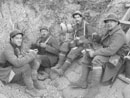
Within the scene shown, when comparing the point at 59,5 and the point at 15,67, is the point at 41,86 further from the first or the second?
the point at 59,5

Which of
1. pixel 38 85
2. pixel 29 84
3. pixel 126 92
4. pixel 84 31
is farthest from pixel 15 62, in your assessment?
pixel 126 92

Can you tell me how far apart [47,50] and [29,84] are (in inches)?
61.2

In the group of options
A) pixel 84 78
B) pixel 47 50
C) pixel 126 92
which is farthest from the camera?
pixel 47 50

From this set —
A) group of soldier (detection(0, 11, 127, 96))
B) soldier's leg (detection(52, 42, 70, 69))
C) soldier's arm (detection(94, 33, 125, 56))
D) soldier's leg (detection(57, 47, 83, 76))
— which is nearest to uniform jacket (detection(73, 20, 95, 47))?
group of soldier (detection(0, 11, 127, 96))

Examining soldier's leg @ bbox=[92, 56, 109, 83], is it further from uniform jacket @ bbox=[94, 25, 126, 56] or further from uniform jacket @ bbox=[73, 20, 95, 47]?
uniform jacket @ bbox=[73, 20, 95, 47]

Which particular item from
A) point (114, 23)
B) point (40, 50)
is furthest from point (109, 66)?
point (40, 50)

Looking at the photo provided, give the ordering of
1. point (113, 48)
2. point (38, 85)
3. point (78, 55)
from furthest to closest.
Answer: point (78, 55) < point (38, 85) < point (113, 48)

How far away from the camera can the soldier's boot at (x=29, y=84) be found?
4.91 metres

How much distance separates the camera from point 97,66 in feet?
15.2

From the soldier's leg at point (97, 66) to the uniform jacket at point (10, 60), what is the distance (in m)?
1.42

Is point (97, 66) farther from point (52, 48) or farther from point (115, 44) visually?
point (52, 48)

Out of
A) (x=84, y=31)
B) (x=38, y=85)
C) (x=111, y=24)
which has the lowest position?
(x=38, y=85)

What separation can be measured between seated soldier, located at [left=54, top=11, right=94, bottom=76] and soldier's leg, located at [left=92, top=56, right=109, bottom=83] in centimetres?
122

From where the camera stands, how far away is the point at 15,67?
482 centimetres
